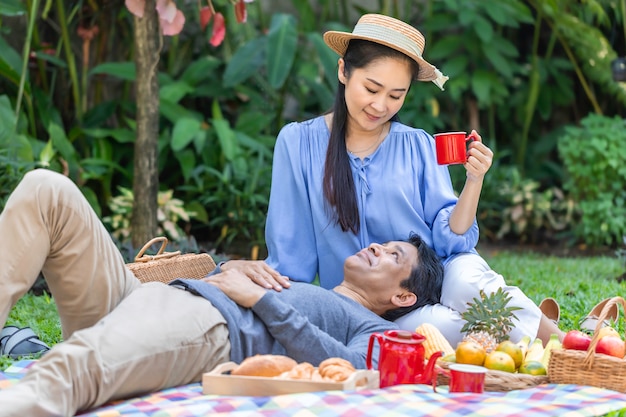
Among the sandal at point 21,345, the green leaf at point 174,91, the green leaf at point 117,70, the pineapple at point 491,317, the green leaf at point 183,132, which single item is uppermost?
the green leaf at point 117,70

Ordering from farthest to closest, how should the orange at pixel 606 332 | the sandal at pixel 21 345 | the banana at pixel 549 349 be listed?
the sandal at pixel 21 345 → the banana at pixel 549 349 → the orange at pixel 606 332

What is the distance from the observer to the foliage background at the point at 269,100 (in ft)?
25.1

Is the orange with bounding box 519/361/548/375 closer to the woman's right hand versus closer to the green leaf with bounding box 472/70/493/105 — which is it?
the woman's right hand

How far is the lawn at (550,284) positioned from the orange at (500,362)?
1.32 m

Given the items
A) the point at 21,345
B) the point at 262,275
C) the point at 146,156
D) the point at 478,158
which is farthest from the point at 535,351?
the point at 146,156

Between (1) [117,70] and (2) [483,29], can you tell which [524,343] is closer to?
(1) [117,70]

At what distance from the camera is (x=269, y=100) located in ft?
28.9

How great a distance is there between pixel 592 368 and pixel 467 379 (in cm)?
48

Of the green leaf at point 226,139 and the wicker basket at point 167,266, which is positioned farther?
the green leaf at point 226,139

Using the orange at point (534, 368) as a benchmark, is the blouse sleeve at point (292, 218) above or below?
above

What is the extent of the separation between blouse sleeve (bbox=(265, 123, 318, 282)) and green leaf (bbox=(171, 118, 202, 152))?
3.02m

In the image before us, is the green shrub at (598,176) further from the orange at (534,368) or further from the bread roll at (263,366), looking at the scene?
the bread roll at (263,366)

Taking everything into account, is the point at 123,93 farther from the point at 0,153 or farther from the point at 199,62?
the point at 0,153

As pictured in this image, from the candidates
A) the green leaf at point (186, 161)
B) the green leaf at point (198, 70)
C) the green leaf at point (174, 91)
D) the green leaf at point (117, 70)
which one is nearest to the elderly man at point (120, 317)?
the green leaf at point (186, 161)
